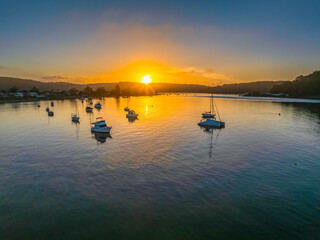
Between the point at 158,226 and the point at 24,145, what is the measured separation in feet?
165

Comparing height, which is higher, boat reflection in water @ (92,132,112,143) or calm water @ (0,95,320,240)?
boat reflection in water @ (92,132,112,143)

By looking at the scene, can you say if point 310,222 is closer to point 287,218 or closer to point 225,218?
point 287,218

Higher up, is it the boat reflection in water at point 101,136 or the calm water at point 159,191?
the boat reflection in water at point 101,136

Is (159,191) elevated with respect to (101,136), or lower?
lower

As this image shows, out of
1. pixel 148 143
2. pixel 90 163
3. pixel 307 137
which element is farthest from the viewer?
pixel 307 137

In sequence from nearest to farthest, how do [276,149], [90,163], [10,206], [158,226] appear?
[158,226]
[10,206]
[90,163]
[276,149]

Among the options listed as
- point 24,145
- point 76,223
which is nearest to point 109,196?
point 76,223

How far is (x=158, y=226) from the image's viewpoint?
67.6 ft

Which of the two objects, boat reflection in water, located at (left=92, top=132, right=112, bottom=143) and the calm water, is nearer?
the calm water

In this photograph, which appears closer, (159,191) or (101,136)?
(159,191)

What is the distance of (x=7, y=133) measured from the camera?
215 ft

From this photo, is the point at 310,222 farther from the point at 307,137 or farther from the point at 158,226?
the point at 307,137

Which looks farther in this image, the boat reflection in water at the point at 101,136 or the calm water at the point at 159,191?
the boat reflection in water at the point at 101,136

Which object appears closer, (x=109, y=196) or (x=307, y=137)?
(x=109, y=196)
